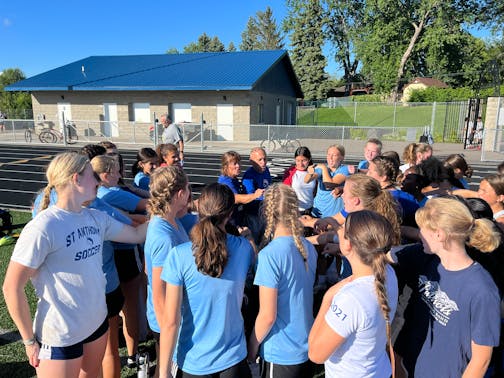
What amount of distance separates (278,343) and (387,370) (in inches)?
23.6

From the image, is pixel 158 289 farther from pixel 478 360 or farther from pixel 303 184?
pixel 303 184

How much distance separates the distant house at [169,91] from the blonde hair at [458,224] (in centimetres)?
1949

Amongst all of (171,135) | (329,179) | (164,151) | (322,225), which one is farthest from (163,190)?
(171,135)

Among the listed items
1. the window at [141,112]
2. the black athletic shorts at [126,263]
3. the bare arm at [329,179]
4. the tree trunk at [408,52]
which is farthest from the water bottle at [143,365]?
the tree trunk at [408,52]

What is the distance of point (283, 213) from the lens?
2139 mm

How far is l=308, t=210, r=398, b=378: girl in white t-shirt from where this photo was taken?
5.46 ft

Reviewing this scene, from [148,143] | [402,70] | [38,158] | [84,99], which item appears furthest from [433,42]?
[38,158]

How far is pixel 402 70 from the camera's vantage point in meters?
35.5

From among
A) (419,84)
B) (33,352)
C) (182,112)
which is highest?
(419,84)

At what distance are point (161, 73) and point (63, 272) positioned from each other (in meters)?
24.7

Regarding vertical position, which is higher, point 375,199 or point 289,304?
point 375,199

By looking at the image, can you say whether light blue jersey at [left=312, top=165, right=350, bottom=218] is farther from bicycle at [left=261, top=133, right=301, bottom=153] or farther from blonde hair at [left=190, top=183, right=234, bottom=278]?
bicycle at [left=261, top=133, right=301, bottom=153]

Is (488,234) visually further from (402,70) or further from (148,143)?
(402,70)

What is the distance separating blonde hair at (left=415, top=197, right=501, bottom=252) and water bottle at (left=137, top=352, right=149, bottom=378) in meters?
2.33
